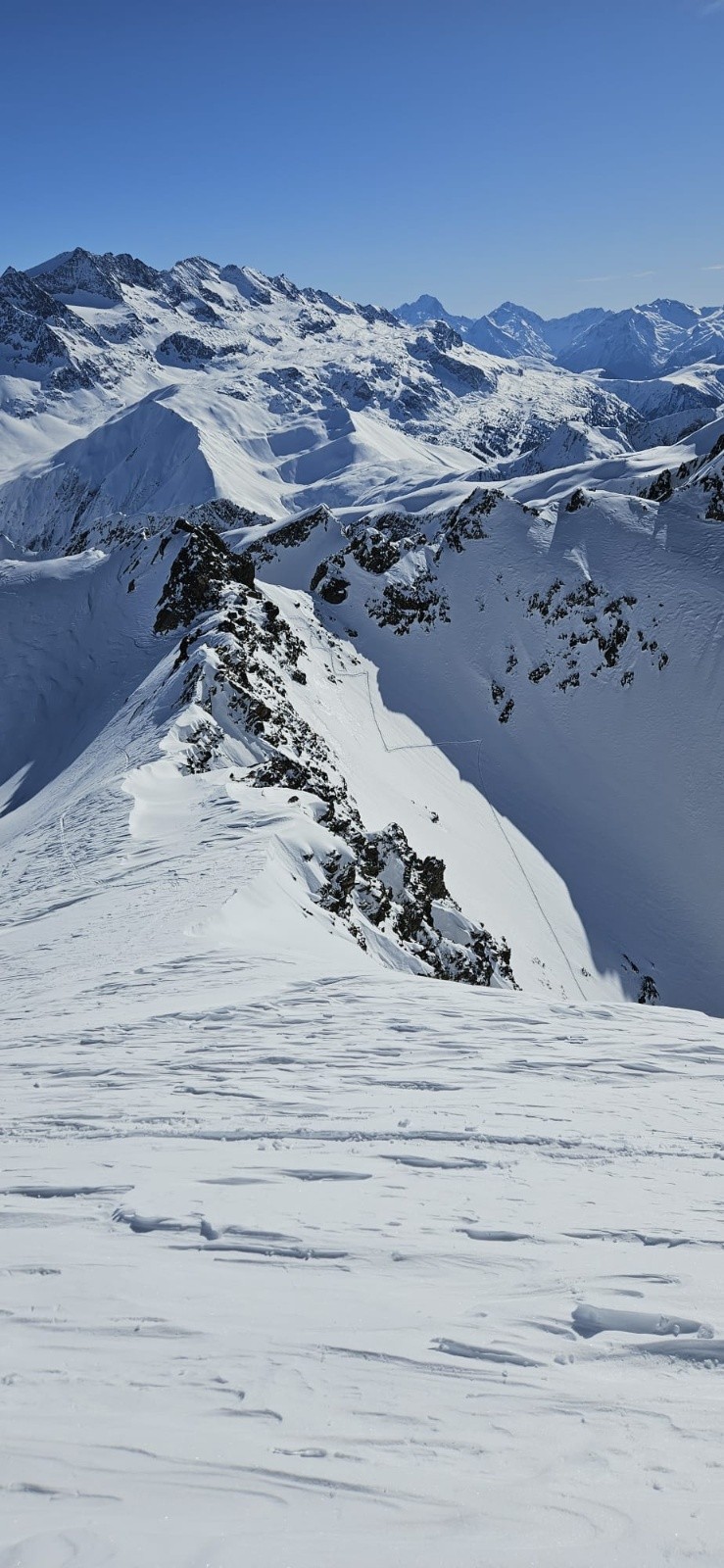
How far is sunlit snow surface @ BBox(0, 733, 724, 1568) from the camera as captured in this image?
348 cm

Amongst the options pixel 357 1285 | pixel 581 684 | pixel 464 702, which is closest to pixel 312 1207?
pixel 357 1285

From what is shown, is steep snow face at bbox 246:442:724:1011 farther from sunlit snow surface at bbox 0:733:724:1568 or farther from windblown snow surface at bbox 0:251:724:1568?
sunlit snow surface at bbox 0:733:724:1568

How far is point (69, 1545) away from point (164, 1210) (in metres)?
2.70

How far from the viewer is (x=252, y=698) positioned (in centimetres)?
3256

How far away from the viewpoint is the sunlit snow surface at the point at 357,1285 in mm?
3482

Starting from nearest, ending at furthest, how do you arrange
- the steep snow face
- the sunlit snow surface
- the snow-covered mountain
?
the sunlit snow surface
the snow-covered mountain
the steep snow face

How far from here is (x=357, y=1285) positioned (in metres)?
5.14

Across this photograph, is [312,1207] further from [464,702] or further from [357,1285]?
[464,702]

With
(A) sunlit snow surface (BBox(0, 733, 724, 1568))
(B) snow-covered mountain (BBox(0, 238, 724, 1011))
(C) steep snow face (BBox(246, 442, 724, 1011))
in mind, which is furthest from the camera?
(C) steep snow face (BBox(246, 442, 724, 1011))

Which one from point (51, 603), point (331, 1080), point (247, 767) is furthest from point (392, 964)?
point (51, 603)

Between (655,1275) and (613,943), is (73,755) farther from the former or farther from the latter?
(655,1275)

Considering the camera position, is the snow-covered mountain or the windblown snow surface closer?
the windblown snow surface

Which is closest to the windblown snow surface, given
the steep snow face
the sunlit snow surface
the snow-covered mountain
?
the sunlit snow surface

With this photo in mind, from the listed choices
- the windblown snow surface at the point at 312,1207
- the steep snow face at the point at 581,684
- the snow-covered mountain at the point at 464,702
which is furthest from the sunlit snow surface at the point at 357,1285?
the steep snow face at the point at 581,684
